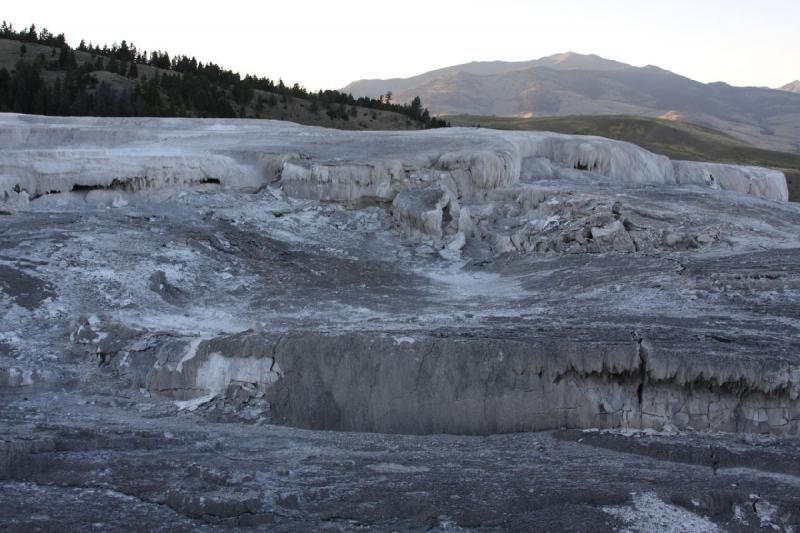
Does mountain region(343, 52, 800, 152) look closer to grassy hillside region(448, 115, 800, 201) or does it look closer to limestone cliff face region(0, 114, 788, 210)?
grassy hillside region(448, 115, 800, 201)

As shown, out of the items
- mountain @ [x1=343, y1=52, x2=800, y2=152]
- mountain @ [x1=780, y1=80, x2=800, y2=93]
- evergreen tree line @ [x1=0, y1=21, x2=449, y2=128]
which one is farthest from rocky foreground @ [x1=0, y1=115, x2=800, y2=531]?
mountain @ [x1=780, y1=80, x2=800, y2=93]

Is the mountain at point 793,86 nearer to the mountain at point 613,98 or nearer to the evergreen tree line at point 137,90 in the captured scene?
the mountain at point 613,98

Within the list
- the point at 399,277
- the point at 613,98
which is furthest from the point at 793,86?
the point at 399,277

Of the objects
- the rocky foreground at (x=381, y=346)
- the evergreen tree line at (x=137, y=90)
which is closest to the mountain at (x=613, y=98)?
the evergreen tree line at (x=137, y=90)

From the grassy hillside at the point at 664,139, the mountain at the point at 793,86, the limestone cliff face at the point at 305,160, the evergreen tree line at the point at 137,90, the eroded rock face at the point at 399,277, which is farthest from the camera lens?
the mountain at the point at 793,86

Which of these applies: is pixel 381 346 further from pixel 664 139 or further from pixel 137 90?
pixel 664 139

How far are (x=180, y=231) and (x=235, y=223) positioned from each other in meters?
1.24

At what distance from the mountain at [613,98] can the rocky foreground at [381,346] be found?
80974 millimetres

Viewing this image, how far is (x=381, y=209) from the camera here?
15.1 metres

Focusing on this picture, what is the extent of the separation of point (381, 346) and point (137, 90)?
75.0 feet

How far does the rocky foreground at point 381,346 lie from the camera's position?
222 inches

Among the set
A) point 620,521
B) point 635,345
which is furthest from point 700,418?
point 620,521

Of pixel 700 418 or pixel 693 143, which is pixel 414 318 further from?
pixel 693 143

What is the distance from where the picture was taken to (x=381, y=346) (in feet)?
25.1
